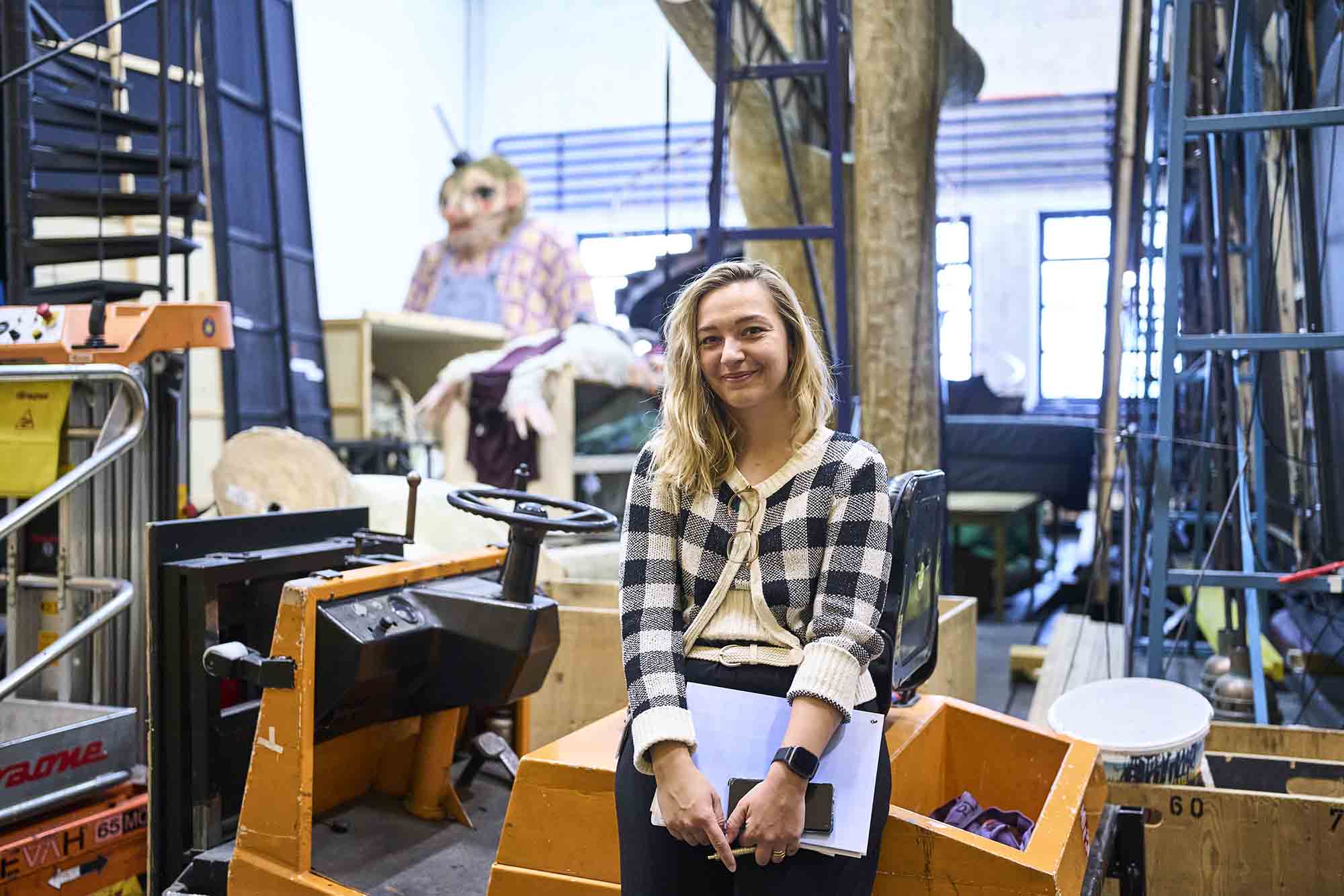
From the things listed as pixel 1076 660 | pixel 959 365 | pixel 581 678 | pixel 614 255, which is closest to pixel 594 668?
pixel 581 678

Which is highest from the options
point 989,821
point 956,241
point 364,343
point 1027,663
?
point 956,241

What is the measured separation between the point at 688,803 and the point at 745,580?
0.33 m

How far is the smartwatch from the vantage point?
1492 mm

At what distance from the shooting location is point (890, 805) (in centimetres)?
183

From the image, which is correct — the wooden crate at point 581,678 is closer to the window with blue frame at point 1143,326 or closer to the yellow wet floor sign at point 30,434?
the yellow wet floor sign at point 30,434

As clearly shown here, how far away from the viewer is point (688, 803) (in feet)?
4.95

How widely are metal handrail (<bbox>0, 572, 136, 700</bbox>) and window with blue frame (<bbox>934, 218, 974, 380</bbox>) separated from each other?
35.1 feet

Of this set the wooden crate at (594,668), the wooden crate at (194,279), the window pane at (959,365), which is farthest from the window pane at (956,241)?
the wooden crate at (594,668)

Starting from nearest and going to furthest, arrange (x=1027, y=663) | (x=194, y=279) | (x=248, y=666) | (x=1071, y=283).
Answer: (x=248, y=666) → (x=1027, y=663) → (x=194, y=279) → (x=1071, y=283)

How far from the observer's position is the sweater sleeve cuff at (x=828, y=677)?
1539 mm

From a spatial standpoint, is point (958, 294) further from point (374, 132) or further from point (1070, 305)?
point (374, 132)

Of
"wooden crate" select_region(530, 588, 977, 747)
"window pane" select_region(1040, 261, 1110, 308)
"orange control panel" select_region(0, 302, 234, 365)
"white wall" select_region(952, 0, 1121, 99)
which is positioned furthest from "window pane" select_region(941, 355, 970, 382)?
"orange control panel" select_region(0, 302, 234, 365)

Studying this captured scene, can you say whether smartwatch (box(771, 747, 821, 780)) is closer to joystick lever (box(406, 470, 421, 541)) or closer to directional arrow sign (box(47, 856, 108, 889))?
joystick lever (box(406, 470, 421, 541))

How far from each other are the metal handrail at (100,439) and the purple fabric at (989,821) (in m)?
2.11
